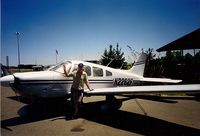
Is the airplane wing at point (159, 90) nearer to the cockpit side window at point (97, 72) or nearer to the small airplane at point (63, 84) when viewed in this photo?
the small airplane at point (63, 84)

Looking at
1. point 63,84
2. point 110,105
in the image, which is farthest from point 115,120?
point 63,84

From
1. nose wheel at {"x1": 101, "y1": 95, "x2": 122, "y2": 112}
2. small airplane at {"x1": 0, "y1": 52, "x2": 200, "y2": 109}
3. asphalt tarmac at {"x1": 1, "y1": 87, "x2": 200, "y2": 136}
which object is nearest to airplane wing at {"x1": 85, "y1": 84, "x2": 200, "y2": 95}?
small airplane at {"x1": 0, "y1": 52, "x2": 200, "y2": 109}

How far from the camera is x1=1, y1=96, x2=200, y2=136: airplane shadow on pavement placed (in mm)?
5258

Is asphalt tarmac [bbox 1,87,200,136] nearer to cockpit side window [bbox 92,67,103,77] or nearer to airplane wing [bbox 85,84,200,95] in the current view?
airplane wing [bbox 85,84,200,95]

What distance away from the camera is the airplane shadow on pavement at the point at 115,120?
5258 millimetres

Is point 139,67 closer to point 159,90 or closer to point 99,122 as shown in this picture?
point 159,90

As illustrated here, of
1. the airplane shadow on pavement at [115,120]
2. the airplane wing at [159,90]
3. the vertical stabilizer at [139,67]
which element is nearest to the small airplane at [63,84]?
the airplane wing at [159,90]

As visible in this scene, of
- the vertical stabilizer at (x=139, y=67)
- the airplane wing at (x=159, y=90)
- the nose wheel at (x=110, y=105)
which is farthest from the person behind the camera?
the vertical stabilizer at (x=139, y=67)

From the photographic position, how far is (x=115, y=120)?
636 centimetres

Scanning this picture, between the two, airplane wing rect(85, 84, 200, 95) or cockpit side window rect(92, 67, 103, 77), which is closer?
airplane wing rect(85, 84, 200, 95)

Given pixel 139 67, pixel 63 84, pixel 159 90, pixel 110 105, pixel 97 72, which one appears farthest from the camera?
pixel 139 67

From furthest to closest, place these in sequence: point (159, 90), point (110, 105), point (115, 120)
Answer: point (110, 105), point (115, 120), point (159, 90)

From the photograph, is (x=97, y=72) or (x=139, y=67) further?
(x=139, y=67)

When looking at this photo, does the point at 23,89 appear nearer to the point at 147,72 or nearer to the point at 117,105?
the point at 117,105
